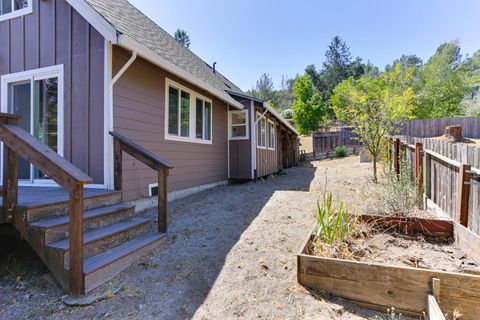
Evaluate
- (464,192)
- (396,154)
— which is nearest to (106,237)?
(464,192)

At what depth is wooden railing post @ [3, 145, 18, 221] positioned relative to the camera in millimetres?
2490

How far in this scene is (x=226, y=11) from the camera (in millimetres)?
11906

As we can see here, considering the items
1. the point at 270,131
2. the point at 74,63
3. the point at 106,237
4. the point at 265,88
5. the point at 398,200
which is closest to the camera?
the point at 106,237

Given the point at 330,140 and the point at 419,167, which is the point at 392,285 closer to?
the point at 419,167

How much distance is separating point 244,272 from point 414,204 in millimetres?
2730

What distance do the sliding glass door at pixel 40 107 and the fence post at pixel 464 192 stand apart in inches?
222

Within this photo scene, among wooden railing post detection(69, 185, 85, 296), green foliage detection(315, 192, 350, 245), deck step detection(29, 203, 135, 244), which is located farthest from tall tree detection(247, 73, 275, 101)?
wooden railing post detection(69, 185, 85, 296)

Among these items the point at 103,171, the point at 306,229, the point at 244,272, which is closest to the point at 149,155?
the point at 103,171

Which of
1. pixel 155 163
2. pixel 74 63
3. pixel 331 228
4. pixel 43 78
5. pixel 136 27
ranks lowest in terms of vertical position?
pixel 331 228

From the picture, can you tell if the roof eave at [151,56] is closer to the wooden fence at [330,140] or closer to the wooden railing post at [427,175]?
the wooden railing post at [427,175]

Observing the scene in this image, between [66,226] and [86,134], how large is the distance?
2043 mm

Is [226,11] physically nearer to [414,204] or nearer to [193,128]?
[193,128]

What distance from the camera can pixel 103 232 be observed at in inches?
116

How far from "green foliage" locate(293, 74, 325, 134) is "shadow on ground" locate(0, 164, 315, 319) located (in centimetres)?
2188
